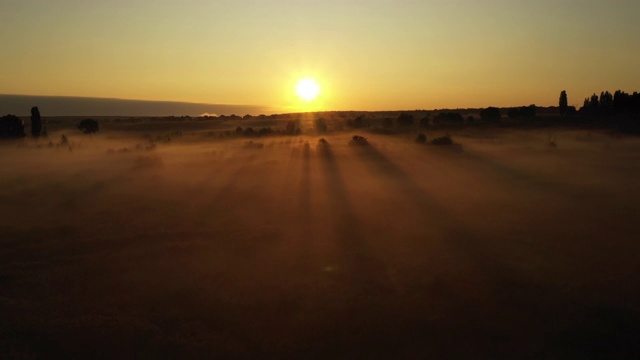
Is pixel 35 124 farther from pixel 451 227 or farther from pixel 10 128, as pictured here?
pixel 451 227

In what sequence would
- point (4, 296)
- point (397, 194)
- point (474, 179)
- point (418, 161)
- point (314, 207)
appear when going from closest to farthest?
point (4, 296) < point (314, 207) < point (397, 194) < point (474, 179) < point (418, 161)

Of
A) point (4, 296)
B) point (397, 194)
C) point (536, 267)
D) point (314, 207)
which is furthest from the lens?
point (397, 194)

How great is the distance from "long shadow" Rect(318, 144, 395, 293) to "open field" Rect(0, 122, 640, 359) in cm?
5

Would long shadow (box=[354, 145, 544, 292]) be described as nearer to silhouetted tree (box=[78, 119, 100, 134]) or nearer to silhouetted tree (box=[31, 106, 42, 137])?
silhouetted tree (box=[31, 106, 42, 137])

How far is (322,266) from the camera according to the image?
9695mm

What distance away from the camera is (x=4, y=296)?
8461mm

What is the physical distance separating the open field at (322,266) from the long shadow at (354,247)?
5cm

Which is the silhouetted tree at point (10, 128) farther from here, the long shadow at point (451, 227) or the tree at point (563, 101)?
the tree at point (563, 101)

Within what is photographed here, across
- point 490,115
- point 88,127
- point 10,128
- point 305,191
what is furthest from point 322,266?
point 490,115

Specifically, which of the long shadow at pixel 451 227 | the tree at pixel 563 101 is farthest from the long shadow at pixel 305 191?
the tree at pixel 563 101

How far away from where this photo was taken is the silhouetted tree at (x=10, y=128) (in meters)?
40.7

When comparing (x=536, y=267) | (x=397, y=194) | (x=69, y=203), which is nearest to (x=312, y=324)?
(x=536, y=267)

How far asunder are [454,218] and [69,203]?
422 inches

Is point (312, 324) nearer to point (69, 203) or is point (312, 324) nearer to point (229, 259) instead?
point (229, 259)
